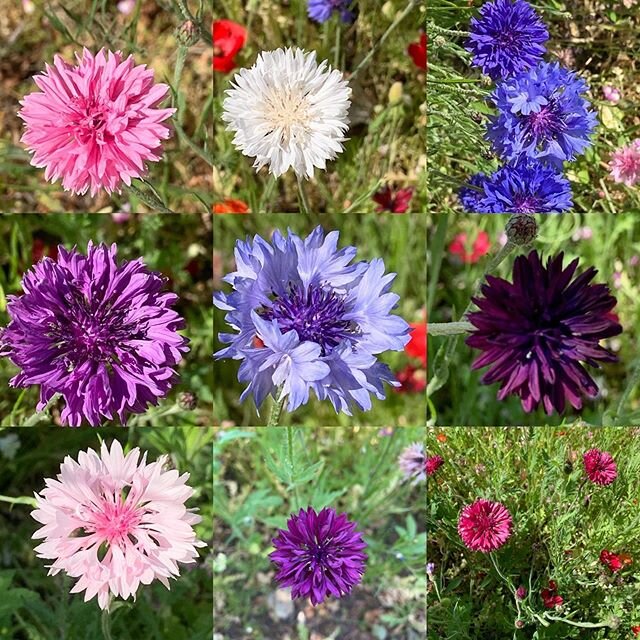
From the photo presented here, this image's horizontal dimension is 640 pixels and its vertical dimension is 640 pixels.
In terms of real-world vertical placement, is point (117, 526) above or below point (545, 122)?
below

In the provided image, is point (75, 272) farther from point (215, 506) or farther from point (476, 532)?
point (476, 532)

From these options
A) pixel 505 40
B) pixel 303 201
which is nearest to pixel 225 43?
pixel 303 201

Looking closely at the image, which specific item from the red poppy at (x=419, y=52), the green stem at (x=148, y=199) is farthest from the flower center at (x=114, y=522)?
the red poppy at (x=419, y=52)

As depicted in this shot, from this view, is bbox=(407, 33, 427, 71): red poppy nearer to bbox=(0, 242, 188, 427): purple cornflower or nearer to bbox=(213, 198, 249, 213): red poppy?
bbox=(213, 198, 249, 213): red poppy

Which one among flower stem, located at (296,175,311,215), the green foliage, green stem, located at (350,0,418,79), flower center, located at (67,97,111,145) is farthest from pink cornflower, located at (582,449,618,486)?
flower center, located at (67,97,111,145)

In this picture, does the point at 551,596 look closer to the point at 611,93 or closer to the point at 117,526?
the point at 117,526

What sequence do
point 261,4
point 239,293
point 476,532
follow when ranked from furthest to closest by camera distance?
point 261,4 → point 476,532 → point 239,293

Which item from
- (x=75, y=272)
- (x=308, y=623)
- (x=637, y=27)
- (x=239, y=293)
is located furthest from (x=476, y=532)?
(x=637, y=27)
